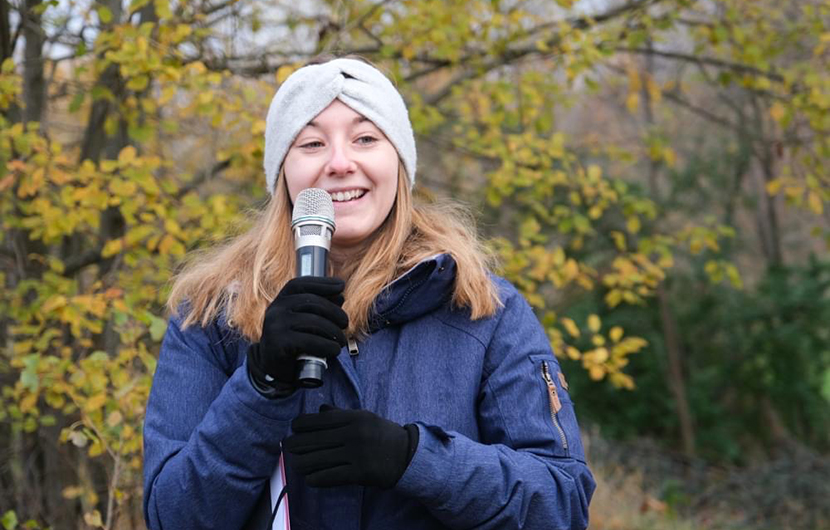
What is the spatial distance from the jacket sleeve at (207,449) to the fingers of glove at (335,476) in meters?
0.12

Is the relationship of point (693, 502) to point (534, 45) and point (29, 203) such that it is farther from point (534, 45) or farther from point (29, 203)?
point (29, 203)

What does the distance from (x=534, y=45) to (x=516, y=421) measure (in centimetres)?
392

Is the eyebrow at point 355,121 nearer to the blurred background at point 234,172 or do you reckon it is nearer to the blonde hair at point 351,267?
the blonde hair at point 351,267

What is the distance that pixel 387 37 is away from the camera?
525 centimetres

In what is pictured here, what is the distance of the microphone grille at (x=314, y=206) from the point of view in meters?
1.84

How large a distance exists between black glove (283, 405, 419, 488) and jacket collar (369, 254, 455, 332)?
309 millimetres

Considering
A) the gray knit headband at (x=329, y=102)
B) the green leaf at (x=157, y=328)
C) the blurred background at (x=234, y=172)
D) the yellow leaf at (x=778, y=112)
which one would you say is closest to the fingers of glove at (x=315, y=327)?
the gray knit headband at (x=329, y=102)

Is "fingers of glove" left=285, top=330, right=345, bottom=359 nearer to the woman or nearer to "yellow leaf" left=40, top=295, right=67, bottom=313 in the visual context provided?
the woman

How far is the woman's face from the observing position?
211 centimetres

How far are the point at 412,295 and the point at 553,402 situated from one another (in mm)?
381

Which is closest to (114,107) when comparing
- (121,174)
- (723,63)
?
(121,174)

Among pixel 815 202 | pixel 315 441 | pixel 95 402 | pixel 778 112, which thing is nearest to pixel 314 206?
pixel 315 441

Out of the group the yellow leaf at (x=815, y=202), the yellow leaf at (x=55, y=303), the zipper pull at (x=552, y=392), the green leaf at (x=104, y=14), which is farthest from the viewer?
the yellow leaf at (x=815, y=202)

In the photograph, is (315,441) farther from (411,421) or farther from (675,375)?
(675,375)
